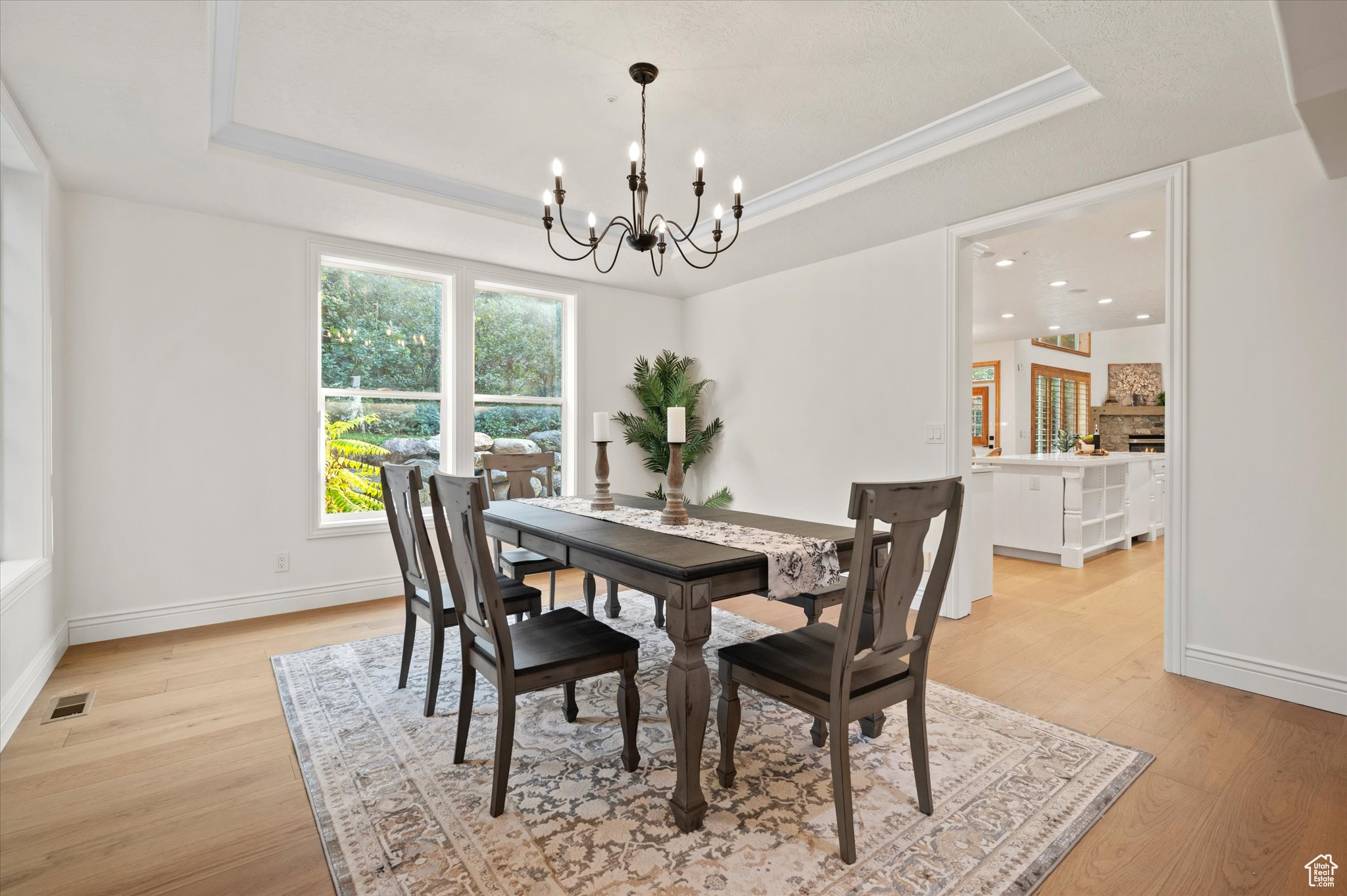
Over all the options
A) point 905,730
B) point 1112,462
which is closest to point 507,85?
point 905,730

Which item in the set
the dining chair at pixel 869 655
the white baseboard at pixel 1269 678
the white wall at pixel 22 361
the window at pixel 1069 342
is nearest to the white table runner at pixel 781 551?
the dining chair at pixel 869 655

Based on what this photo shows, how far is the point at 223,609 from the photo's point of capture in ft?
12.1

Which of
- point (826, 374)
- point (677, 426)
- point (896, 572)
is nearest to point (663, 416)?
point (826, 374)

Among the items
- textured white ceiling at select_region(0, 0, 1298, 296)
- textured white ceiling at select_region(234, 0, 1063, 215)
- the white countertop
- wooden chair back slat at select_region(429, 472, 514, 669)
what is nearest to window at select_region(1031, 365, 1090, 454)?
the white countertop

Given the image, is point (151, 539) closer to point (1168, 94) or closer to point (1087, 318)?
point (1168, 94)

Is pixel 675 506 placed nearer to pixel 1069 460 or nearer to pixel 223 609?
pixel 223 609

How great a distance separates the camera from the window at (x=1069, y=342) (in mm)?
10000

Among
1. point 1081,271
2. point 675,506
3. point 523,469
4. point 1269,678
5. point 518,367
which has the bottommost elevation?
point 1269,678

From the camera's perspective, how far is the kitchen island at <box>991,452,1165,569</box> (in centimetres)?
529

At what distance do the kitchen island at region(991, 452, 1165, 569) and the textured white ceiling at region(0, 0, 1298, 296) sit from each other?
289 centimetres

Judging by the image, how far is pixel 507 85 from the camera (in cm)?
252

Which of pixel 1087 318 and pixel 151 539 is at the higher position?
pixel 1087 318

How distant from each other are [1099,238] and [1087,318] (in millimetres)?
3196

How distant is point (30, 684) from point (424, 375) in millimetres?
2590
